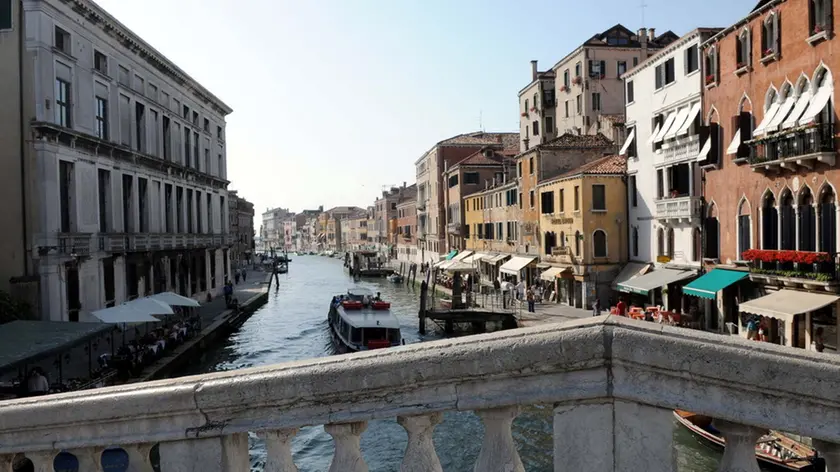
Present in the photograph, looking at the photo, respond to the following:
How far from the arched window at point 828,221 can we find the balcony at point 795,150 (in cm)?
75

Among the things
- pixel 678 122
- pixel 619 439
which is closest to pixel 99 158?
pixel 678 122

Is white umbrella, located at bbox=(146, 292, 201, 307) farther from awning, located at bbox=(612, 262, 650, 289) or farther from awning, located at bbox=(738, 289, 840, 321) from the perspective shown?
awning, located at bbox=(738, 289, 840, 321)

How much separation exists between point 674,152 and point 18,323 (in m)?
21.0

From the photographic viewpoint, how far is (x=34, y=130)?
20.2 meters

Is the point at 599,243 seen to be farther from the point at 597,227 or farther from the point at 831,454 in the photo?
the point at 831,454

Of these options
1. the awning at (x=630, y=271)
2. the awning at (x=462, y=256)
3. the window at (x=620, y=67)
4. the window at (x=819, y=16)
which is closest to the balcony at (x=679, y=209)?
the awning at (x=630, y=271)

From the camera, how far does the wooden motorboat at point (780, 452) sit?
30.9 ft

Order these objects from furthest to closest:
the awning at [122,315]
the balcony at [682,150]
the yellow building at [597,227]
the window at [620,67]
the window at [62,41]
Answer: the window at [620,67]
the yellow building at [597,227]
the balcony at [682,150]
the window at [62,41]
the awning at [122,315]

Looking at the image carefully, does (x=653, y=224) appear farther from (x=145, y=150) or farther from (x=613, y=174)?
(x=145, y=150)

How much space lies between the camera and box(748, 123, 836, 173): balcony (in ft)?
52.0

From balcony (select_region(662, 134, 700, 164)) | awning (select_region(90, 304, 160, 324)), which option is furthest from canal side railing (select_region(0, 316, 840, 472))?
balcony (select_region(662, 134, 700, 164))

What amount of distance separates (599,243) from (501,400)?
1138 inches

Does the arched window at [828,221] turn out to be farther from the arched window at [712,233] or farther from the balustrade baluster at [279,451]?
the balustrade baluster at [279,451]

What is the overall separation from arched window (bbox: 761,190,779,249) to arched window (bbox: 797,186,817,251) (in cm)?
123
